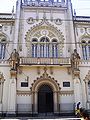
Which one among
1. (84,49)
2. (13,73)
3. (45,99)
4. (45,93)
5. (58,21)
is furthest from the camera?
(58,21)

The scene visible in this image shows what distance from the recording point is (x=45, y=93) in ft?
80.6

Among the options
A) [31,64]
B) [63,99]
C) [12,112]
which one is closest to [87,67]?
[63,99]

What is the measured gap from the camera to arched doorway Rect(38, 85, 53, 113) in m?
24.0

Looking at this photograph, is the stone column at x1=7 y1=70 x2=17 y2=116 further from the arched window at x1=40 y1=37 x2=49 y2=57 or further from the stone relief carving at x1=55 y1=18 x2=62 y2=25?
the stone relief carving at x1=55 y1=18 x2=62 y2=25

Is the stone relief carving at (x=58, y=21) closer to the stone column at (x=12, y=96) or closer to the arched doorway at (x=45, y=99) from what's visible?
the arched doorway at (x=45, y=99)

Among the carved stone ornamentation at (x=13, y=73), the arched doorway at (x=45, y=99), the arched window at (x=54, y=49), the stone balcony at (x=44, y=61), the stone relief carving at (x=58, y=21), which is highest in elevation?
the stone relief carving at (x=58, y=21)

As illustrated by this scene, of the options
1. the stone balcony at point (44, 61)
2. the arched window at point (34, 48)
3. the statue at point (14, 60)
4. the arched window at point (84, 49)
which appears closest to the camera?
the statue at point (14, 60)

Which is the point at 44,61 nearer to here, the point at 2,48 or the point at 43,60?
the point at 43,60

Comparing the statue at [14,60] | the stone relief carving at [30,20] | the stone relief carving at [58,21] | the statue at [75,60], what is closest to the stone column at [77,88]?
the statue at [75,60]

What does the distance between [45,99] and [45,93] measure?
0.68m

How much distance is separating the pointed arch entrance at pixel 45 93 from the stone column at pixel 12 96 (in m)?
2.12

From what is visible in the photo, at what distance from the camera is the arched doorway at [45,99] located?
24.0m

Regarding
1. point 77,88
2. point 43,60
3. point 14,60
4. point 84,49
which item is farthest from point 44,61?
point 84,49

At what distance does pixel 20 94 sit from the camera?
938 inches
